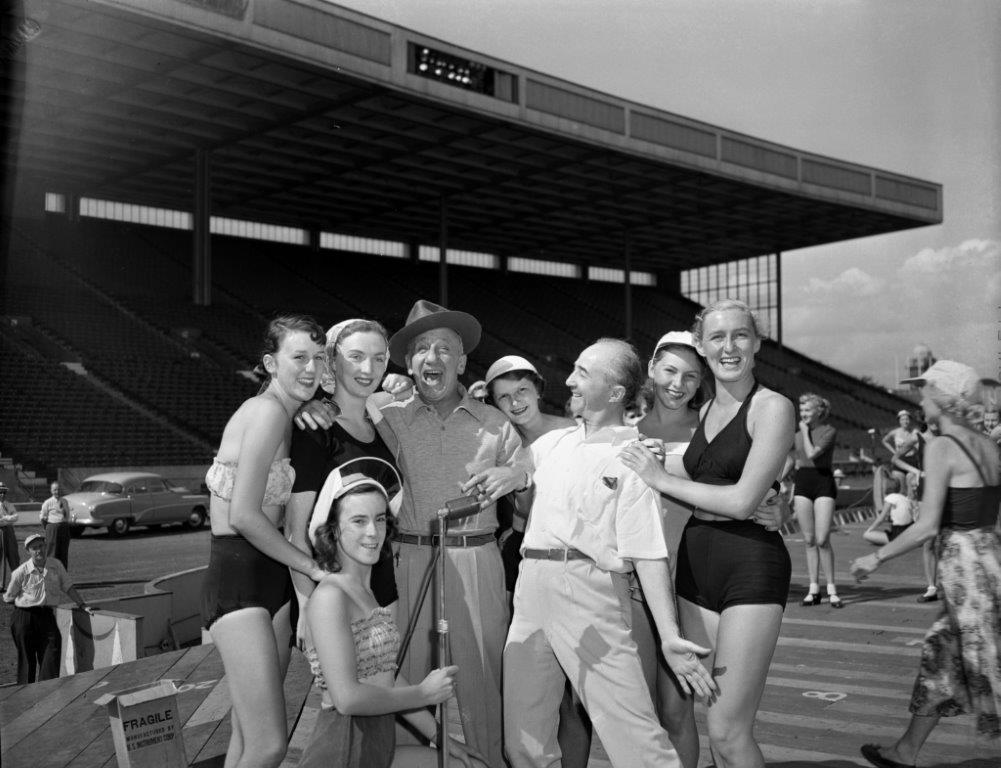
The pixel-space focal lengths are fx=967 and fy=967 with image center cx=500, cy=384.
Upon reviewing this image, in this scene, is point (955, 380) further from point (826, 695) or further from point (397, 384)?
point (397, 384)

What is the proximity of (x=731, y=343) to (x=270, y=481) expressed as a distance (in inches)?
65.9

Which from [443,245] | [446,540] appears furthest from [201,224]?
[446,540]

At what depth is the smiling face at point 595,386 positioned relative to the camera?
11.5ft

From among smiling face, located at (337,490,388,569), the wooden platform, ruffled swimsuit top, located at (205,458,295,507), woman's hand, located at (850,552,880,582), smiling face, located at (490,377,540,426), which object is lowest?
the wooden platform

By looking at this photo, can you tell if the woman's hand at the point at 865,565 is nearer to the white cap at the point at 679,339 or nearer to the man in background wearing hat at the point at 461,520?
the white cap at the point at 679,339

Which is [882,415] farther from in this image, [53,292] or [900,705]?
[900,705]

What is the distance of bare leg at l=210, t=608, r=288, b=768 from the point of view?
3.20 metres

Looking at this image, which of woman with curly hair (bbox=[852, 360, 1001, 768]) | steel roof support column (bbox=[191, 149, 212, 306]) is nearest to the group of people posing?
woman with curly hair (bbox=[852, 360, 1001, 768])

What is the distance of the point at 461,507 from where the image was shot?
3.43 m

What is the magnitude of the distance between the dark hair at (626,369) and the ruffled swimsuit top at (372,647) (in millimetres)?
1164

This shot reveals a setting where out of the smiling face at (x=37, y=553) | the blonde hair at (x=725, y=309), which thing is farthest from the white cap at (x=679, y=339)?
the smiling face at (x=37, y=553)

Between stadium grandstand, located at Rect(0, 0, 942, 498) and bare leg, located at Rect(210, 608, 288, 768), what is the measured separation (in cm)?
1407

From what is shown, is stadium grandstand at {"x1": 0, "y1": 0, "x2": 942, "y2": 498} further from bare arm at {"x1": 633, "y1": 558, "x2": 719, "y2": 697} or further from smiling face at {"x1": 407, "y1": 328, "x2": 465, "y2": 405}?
bare arm at {"x1": 633, "y1": 558, "x2": 719, "y2": 697}

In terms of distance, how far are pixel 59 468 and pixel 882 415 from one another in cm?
3574
